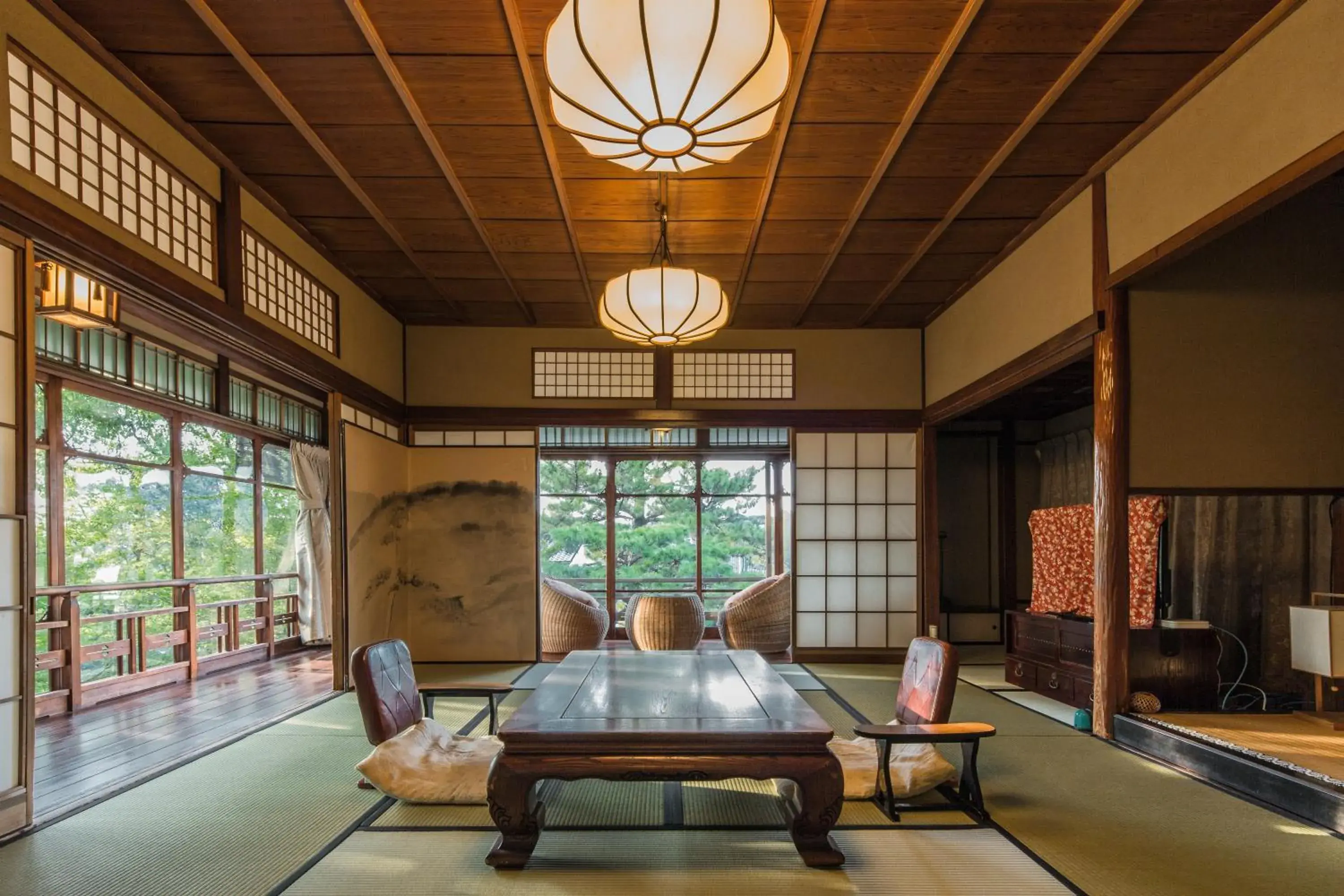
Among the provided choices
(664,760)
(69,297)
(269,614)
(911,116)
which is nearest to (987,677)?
(911,116)

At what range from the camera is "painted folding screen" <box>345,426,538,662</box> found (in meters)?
6.93

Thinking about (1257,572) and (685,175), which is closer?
(685,175)

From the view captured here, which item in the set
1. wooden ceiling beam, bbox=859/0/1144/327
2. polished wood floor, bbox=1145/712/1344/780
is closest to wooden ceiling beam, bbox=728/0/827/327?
wooden ceiling beam, bbox=859/0/1144/327

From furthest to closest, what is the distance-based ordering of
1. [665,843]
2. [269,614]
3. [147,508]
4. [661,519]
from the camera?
[661,519] < [269,614] < [147,508] < [665,843]

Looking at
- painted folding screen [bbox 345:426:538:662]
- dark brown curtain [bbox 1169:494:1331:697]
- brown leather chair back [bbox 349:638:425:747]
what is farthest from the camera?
painted folding screen [bbox 345:426:538:662]

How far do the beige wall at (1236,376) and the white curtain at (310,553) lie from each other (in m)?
6.92

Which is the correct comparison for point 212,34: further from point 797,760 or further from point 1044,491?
point 1044,491

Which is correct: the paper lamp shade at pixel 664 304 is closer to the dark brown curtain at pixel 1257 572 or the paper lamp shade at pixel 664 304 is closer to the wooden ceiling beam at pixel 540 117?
the wooden ceiling beam at pixel 540 117

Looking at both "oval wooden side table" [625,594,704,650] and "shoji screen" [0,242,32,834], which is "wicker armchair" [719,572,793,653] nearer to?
"oval wooden side table" [625,594,704,650]

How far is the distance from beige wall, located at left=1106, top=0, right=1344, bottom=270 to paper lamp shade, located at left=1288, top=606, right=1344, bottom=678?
5.95 ft

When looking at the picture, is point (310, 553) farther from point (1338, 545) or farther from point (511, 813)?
point (1338, 545)

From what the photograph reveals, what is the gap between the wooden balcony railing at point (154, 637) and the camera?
4961 millimetres

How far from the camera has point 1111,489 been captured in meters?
3.99

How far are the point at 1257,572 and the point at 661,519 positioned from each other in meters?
5.77
